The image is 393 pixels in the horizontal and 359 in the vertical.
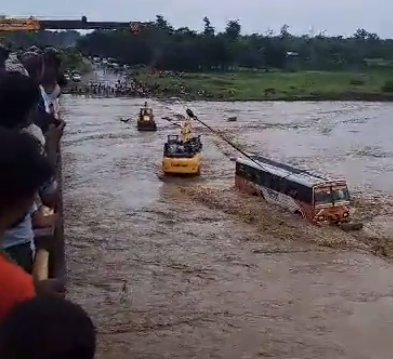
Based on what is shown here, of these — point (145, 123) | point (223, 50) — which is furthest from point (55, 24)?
point (223, 50)

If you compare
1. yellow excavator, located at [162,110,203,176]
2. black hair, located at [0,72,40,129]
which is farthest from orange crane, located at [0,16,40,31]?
black hair, located at [0,72,40,129]

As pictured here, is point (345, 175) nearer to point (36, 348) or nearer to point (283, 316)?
point (283, 316)

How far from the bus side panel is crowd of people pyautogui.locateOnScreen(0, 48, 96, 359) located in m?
16.6

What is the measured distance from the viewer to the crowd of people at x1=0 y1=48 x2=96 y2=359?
8.67 feet

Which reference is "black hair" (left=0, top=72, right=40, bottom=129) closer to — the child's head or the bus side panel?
the child's head

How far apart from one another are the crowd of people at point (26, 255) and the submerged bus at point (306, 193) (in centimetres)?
1385

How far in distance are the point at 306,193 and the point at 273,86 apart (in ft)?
158

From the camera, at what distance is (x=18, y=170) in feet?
11.5

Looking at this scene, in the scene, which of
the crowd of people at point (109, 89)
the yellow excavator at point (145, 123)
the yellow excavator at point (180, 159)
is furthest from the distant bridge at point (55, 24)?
the yellow excavator at point (180, 159)

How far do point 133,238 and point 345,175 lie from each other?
1106 cm

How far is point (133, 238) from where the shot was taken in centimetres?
1842

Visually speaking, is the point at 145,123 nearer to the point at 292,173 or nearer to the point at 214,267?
the point at 292,173

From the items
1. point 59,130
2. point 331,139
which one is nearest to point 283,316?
point 59,130

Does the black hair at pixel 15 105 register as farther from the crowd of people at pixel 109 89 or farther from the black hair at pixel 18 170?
the crowd of people at pixel 109 89
